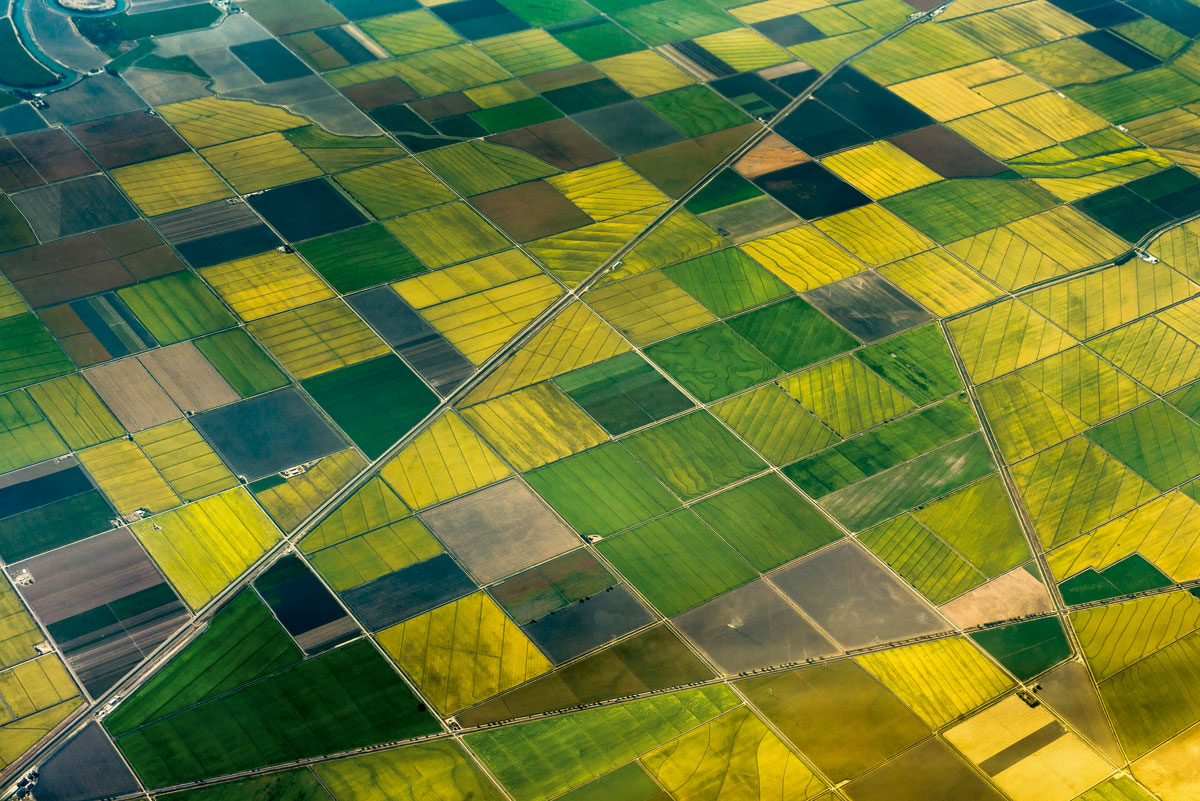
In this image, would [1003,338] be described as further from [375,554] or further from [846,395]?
[375,554]

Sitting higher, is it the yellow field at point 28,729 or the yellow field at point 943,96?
the yellow field at point 943,96

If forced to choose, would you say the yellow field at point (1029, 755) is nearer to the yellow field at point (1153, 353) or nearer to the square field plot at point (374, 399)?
the yellow field at point (1153, 353)

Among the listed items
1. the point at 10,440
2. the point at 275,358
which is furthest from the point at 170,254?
the point at 10,440

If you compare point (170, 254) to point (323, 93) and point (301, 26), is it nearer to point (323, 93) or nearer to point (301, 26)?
point (323, 93)

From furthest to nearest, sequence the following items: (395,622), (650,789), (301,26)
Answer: (301,26) < (395,622) < (650,789)

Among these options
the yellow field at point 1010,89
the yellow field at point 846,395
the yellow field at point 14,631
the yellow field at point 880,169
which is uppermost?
the yellow field at point 1010,89

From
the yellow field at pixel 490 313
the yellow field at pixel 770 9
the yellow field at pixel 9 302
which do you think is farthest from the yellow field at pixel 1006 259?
the yellow field at pixel 9 302
